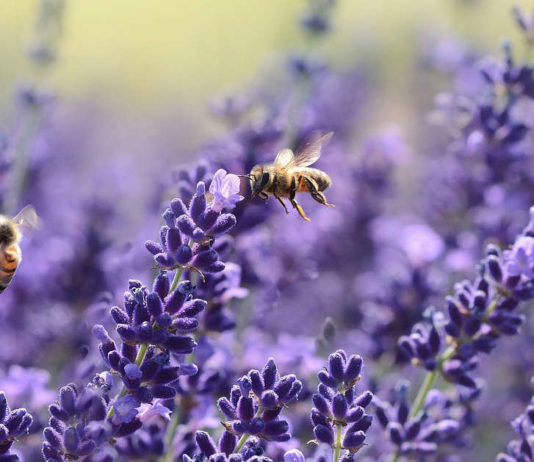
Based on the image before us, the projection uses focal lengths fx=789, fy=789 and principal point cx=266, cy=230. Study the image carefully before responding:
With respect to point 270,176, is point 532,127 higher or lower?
higher

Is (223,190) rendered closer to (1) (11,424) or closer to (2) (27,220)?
(1) (11,424)

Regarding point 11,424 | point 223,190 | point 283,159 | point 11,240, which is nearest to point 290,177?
point 283,159

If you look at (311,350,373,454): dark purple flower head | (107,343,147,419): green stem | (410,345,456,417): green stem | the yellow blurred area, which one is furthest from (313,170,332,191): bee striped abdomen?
the yellow blurred area

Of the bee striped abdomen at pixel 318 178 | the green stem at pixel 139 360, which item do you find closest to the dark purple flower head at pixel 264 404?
the green stem at pixel 139 360

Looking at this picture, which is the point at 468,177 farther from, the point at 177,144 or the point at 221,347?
the point at 177,144

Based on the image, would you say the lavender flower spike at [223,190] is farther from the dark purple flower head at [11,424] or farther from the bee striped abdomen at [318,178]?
the bee striped abdomen at [318,178]

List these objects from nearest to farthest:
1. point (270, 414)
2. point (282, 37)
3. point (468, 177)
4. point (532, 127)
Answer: point (270, 414)
point (532, 127)
point (468, 177)
point (282, 37)

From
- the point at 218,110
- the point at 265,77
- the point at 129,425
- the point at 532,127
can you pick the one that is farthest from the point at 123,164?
the point at 129,425
